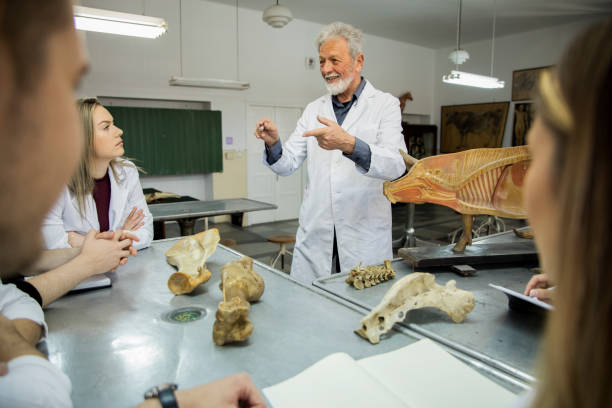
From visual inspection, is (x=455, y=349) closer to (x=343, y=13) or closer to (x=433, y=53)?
(x=343, y=13)

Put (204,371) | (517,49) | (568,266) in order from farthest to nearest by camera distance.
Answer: (517,49), (204,371), (568,266)

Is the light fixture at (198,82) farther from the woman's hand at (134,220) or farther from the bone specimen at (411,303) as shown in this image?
the bone specimen at (411,303)

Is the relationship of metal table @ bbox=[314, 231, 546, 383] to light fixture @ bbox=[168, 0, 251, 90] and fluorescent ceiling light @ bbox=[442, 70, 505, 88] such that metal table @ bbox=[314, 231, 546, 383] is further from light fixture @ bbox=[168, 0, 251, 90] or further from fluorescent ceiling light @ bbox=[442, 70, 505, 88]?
light fixture @ bbox=[168, 0, 251, 90]

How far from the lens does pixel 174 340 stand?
1.19 meters

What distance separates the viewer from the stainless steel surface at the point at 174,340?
101 cm

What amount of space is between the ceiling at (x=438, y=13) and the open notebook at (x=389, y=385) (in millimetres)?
7537

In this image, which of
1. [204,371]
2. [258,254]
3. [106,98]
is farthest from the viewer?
[106,98]

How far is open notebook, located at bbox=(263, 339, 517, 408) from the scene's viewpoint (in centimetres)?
91

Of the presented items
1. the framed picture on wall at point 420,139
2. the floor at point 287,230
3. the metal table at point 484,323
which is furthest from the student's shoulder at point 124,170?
the framed picture on wall at point 420,139

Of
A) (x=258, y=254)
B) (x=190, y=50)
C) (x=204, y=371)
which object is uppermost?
(x=190, y=50)

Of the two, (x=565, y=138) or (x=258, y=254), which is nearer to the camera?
(x=565, y=138)

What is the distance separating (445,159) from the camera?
1927mm

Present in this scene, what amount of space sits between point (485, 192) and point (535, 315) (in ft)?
2.24

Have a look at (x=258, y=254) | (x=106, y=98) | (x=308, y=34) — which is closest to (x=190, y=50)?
(x=106, y=98)
